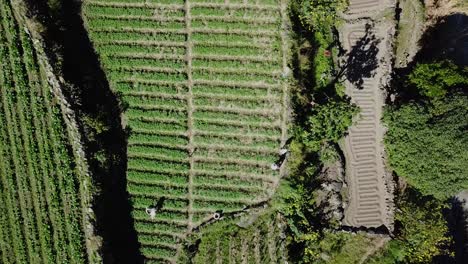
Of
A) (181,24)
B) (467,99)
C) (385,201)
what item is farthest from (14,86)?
(467,99)

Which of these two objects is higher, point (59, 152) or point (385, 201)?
point (59, 152)

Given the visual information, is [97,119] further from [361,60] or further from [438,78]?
[438,78]

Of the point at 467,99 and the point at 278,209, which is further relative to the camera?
the point at 278,209

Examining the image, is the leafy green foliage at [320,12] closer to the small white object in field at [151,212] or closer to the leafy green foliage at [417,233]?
the leafy green foliage at [417,233]

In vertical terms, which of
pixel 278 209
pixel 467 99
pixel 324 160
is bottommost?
pixel 278 209

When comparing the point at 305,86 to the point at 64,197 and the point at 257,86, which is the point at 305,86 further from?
the point at 64,197

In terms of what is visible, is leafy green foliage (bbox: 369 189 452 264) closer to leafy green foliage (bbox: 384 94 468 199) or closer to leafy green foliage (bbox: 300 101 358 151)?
leafy green foliage (bbox: 384 94 468 199)

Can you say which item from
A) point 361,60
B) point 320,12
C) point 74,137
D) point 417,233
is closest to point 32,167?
point 74,137

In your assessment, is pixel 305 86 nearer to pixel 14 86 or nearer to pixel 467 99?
pixel 467 99
